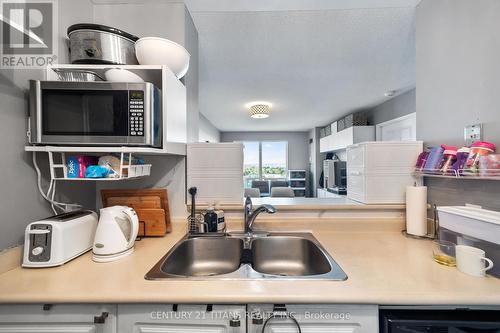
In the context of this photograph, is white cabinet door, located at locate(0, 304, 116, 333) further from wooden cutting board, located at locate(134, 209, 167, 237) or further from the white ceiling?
the white ceiling

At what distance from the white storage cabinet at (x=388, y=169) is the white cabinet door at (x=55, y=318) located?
1.33 metres

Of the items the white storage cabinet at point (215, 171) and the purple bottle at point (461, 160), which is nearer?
the purple bottle at point (461, 160)

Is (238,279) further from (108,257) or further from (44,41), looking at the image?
(44,41)

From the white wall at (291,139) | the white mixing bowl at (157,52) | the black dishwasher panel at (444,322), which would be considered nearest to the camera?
the black dishwasher panel at (444,322)

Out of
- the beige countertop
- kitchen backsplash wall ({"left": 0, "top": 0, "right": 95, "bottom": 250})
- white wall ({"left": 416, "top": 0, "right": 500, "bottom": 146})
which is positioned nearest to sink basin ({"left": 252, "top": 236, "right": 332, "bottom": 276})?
the beige countertop

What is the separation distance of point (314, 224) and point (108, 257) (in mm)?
1059

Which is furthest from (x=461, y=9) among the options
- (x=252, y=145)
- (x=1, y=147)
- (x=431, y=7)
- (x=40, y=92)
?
(x=252, y=145)

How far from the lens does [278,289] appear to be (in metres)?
0.73

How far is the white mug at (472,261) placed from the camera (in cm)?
79

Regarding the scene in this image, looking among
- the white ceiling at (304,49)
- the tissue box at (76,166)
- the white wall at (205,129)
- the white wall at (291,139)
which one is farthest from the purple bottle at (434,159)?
the white wall at (291,139)

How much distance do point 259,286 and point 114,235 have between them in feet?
2.15

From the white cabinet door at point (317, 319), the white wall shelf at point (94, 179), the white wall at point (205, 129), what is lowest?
the white cabinet door at point (317, 319)

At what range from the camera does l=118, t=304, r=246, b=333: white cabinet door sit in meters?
0.73

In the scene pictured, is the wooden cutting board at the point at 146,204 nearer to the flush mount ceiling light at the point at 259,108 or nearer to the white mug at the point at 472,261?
the white mug at the point at 472,261
